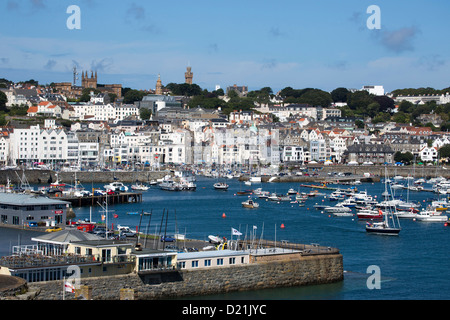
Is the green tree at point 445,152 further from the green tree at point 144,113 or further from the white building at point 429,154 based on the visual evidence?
the green tree at point 144,113

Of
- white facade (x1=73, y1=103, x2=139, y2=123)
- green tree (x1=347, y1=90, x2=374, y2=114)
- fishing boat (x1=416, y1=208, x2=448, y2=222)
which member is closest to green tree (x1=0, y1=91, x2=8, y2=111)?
white facade (x1=73, y1=103, x2=139, y2=123)

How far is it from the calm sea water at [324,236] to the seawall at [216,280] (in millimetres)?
285

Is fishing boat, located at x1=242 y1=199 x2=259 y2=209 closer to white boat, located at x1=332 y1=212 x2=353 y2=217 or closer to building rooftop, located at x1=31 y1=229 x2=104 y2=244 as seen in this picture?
white boat, located at x1=332 y1=212 x2=353 y2=217

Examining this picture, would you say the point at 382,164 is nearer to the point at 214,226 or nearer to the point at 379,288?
the point at 214,226

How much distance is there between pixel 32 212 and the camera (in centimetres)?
3147

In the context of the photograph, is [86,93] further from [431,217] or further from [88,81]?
[431,217]

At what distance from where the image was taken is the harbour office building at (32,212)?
103 ft

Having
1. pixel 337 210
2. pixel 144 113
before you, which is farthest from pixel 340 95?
pixel 337 210

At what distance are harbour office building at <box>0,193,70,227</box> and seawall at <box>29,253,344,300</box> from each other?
1191 centimetres

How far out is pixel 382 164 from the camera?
8825cm

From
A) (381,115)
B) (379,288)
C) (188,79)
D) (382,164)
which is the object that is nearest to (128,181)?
(382,164)

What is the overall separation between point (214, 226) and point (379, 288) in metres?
14.6

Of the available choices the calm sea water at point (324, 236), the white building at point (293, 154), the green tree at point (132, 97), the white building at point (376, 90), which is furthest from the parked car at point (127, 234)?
the white building at point (376, 90)

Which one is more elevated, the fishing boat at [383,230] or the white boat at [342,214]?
the fishing boat at [383,230]
